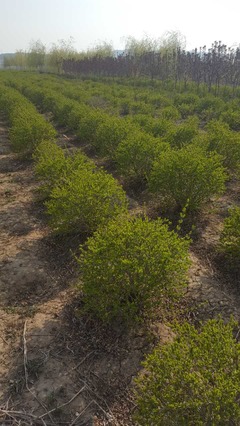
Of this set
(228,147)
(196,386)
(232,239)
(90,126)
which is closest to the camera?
(196,386)

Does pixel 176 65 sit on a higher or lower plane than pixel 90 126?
higher

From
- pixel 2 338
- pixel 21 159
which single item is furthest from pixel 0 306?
pixel 21 159

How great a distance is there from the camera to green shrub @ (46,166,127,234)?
6043mm

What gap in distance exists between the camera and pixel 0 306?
498 cm

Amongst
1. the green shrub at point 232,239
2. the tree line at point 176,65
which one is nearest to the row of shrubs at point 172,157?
the green shrub at point 232,239

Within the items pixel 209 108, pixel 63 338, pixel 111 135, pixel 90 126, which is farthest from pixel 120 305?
pixel 209 108

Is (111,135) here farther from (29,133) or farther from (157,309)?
(157,309)

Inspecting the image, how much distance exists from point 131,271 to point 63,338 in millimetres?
1276

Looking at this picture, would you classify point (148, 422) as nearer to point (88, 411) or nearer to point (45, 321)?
point (88, 411)

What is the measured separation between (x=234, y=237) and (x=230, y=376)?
3.38 metres

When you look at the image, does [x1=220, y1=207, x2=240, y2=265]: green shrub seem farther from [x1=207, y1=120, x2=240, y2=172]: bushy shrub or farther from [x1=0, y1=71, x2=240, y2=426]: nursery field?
[x1=207, y1=120, x2=240, y2=172]: bushy shrub

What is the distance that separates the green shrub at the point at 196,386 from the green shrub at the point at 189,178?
4.04 meters

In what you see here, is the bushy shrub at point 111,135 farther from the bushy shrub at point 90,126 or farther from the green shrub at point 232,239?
the green shrub at point 232,239

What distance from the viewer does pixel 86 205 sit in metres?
6.05
